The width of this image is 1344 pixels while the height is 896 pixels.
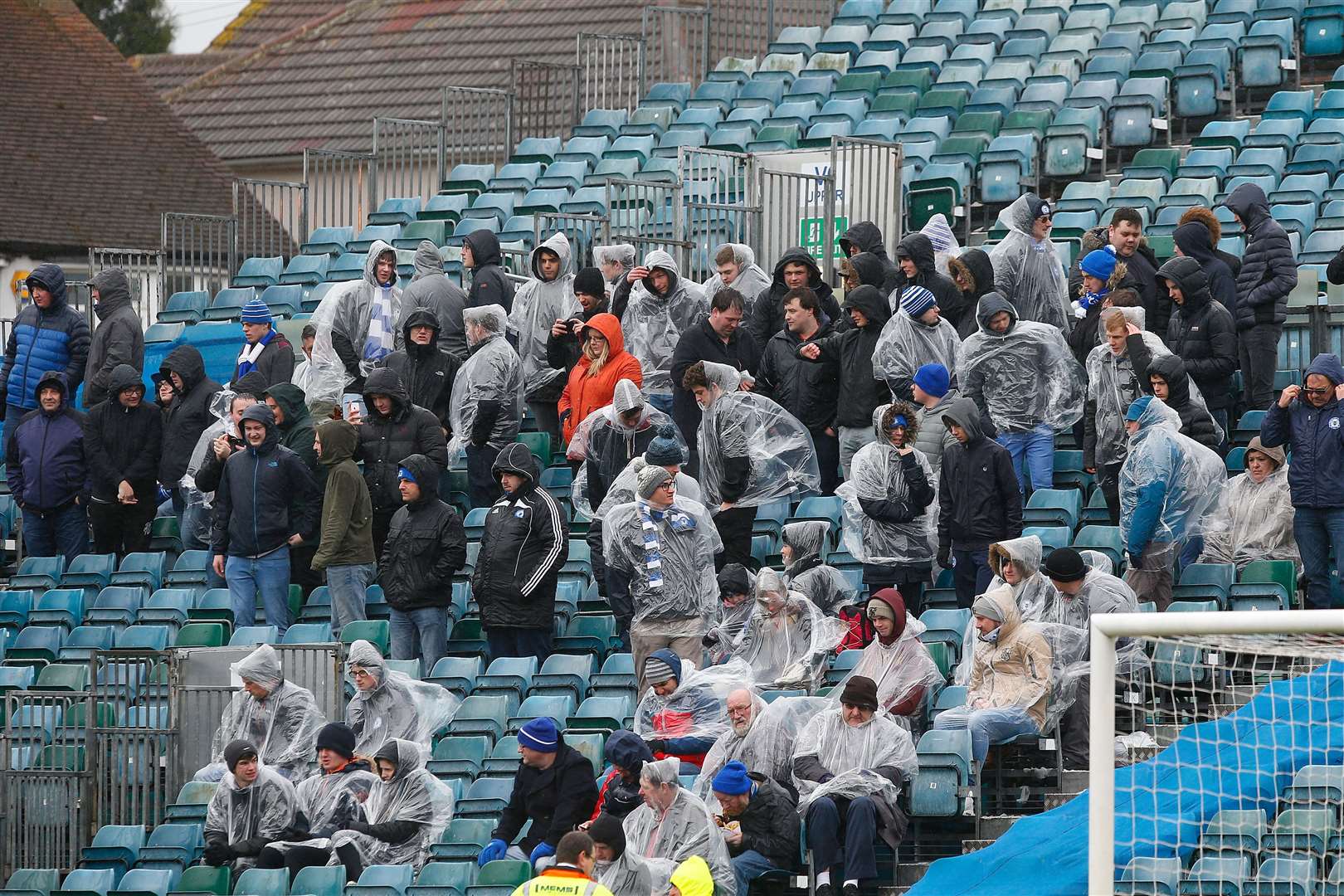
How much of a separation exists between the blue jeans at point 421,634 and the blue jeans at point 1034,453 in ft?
10.9

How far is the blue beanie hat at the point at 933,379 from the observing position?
12977 millimetres

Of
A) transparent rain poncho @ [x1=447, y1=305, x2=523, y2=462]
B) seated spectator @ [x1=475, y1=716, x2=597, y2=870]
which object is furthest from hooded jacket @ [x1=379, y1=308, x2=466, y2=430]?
seated spectator @ [x1=475, y1=716, x2=597, y2=870]

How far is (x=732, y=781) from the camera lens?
10883mm

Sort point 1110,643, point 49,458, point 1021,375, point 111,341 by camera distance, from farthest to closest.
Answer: point 111,341
point 49,458
point 1021,375
point 1110,643

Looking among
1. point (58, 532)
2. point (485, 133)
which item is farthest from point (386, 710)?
point (485, 133)

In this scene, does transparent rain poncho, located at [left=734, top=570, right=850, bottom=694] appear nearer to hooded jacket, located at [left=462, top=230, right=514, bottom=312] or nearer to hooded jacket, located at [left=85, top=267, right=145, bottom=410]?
hooded jacket, located at [left=462, top=230, right=514, bottom=312]

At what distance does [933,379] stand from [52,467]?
5936 mm

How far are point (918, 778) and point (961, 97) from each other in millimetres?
9967

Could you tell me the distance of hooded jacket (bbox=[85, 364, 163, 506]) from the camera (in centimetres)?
1525

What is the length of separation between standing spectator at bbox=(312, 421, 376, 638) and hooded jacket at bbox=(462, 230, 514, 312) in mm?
1919

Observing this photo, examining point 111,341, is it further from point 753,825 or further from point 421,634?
point 753,825

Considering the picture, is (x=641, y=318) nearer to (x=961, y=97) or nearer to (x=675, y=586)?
(x=675, y=586)

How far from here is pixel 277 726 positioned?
12742 mm

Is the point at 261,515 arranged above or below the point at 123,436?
below
